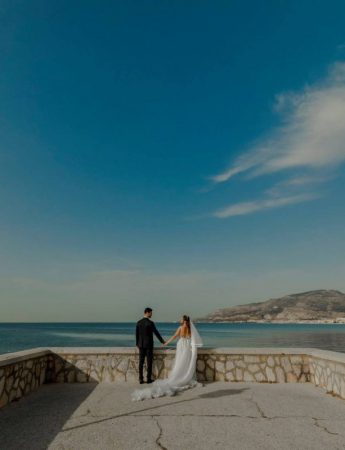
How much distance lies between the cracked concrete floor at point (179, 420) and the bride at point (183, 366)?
0.94 ft

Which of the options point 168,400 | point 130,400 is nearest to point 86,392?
point 130,400

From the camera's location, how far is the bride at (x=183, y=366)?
8.00 meters

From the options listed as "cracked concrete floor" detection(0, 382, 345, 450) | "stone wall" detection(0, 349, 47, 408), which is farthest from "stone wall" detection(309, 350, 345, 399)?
"stone wall" detection(0, 349, 47, 408)

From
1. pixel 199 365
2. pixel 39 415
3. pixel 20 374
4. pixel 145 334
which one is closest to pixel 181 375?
pixel 199 365

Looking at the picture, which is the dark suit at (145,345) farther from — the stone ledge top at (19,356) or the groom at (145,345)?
the stone ledge top at (19,356)

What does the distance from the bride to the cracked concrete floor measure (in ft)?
0.94

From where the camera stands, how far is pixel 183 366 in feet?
28.6

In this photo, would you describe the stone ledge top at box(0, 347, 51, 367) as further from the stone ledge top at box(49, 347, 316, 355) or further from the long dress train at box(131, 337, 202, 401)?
the long dress train at box(131, 337, 202, 401)

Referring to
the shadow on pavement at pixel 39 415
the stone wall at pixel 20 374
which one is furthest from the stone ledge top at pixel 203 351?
the shadow on pavement at pixel 39 415

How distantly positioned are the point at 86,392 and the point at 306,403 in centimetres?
464

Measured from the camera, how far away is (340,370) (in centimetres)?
750

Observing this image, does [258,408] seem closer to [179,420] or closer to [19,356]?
[179,420]

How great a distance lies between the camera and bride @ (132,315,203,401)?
315 inches

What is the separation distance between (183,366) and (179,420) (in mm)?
2780
